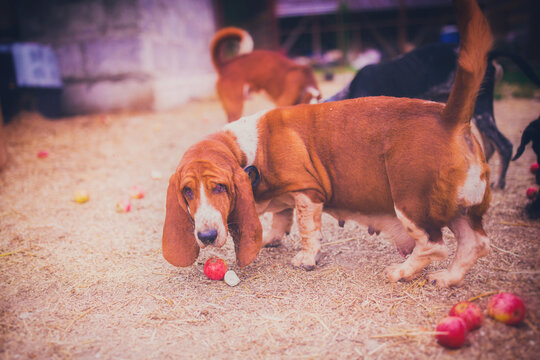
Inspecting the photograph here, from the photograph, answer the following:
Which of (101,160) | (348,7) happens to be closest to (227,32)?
(101,160)

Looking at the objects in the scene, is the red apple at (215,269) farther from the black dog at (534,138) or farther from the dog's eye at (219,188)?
the black dog at (534,138)

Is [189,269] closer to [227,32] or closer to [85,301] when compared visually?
[85,301]

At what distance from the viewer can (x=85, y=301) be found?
2.47 metres

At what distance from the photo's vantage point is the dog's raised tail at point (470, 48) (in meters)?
2.04

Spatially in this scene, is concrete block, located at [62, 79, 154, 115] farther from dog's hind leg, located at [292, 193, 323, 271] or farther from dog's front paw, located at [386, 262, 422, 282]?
dog's front paw, located at [386, 262, 422, 282]

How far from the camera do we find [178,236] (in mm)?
2500

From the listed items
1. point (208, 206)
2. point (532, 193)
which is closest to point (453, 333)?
point (208, 206)

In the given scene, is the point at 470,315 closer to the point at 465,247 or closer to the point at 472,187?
the point at 465,247

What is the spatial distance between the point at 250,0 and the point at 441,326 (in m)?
19.2

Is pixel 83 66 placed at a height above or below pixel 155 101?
above

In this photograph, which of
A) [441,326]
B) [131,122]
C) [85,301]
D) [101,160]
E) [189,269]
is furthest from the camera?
[131,122]

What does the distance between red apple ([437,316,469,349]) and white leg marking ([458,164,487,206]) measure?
66cm

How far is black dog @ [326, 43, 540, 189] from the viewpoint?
12.0 ft

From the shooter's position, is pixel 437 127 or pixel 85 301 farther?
pixel 85 301
